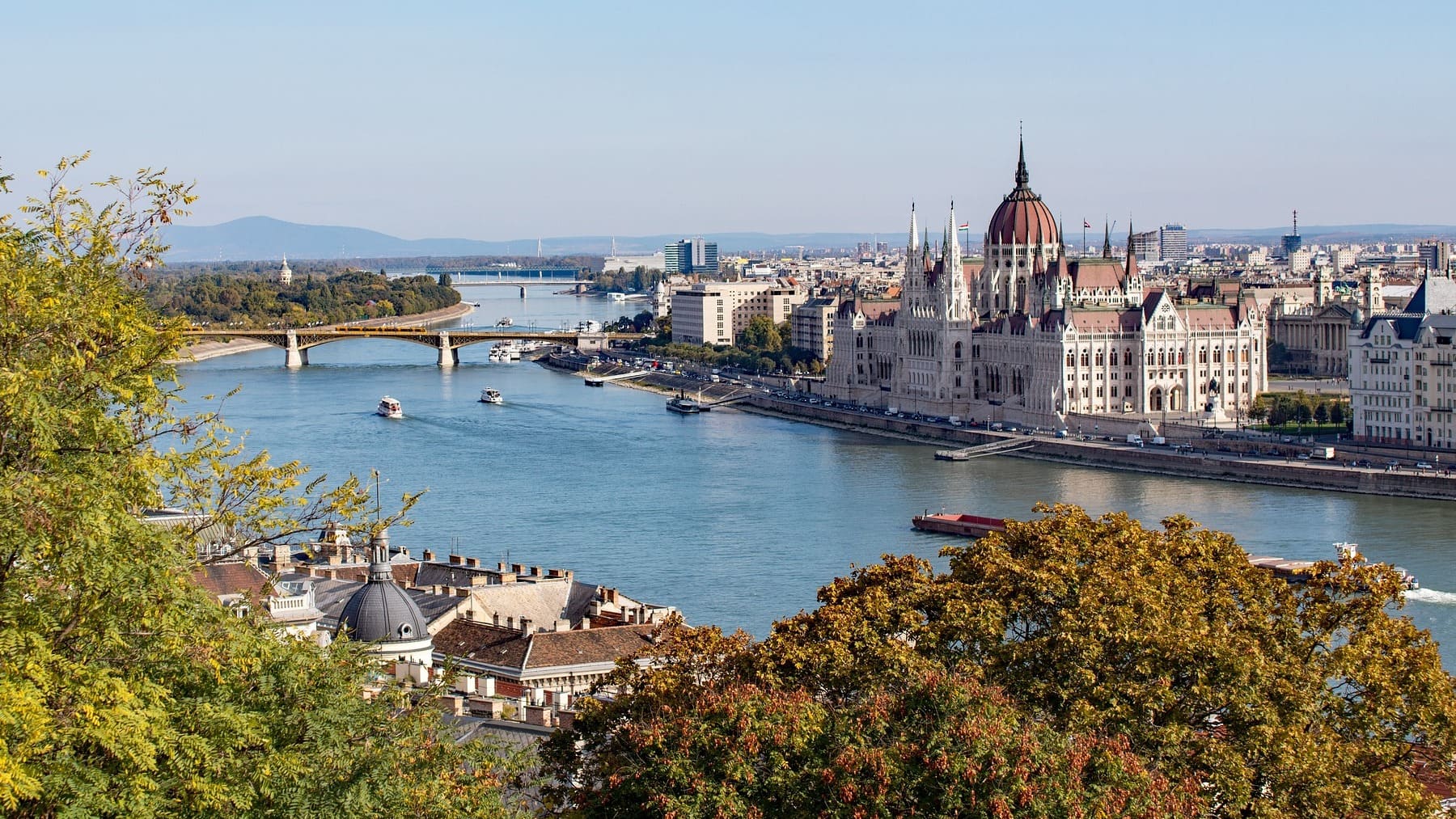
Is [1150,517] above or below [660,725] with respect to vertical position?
Result: below

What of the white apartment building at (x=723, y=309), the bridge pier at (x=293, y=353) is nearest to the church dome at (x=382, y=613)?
the bridge pier at (x=293, y=353)

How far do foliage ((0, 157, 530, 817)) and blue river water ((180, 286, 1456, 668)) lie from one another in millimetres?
9360

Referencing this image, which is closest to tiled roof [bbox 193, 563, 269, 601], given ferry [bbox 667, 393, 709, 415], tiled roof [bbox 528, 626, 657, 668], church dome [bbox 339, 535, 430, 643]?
church dome [bbox 339, 535, 430, 643]

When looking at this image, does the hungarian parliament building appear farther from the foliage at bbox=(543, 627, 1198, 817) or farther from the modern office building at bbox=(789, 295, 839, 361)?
the foliage at bbox=(543, 627, 1198, 817)

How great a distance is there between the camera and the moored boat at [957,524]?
122 ft

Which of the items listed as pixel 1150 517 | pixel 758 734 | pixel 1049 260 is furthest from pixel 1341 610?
pixel 1049 260

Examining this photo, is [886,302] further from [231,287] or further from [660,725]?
[660,725]

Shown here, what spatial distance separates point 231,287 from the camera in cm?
12250

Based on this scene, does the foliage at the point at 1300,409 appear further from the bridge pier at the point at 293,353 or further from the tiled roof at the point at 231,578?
the bridge pier at the point at 293,353

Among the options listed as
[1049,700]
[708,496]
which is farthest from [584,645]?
[708,496]

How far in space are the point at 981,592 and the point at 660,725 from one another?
12.7 ft

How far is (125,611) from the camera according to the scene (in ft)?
28.5

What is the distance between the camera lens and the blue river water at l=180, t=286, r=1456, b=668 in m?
31.2

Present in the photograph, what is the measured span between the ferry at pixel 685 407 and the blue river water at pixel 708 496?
35.1 inches
